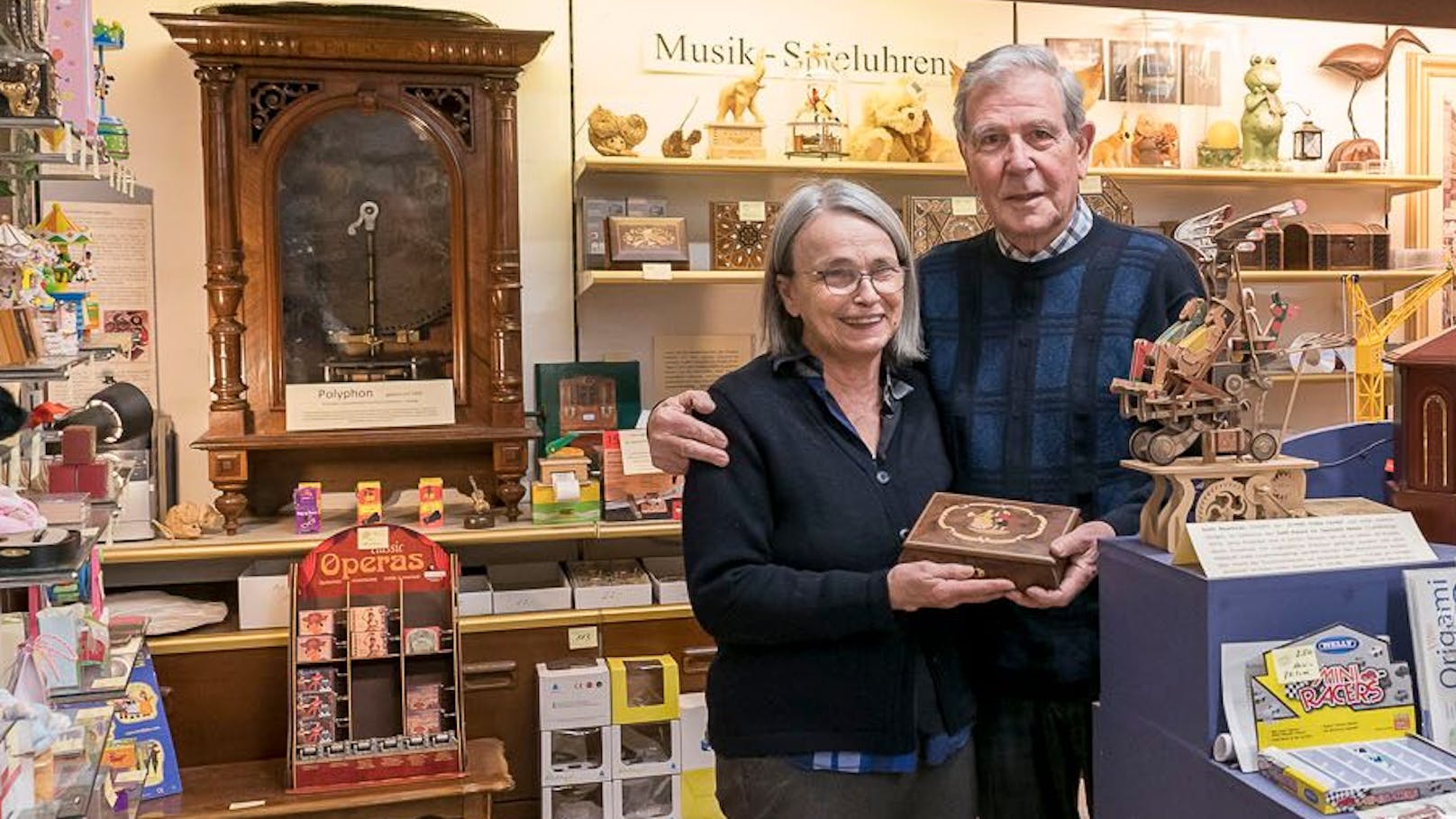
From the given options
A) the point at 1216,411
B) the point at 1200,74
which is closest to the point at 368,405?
the point at 1216,411

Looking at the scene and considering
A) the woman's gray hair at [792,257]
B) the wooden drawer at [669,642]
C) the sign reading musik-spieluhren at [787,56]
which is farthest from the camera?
the sign reading musik-spieluhren at [787,56]

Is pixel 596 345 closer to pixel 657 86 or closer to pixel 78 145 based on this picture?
pixel 657 86

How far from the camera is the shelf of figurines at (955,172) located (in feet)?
11.0

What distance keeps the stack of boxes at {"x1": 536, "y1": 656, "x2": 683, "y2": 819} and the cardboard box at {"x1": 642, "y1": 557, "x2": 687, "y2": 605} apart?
16 centimetres

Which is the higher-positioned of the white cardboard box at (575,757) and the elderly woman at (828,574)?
the elderly woman at (828,574)

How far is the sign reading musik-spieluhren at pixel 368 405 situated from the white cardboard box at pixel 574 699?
2.40 ft

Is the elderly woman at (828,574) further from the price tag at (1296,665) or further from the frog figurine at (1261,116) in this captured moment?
the frog figurine at (1261,116)

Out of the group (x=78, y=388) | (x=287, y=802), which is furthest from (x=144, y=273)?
(x=287, y=802)

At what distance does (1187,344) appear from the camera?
4.47ft

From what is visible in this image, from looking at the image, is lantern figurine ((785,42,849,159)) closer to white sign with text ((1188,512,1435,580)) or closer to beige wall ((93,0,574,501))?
beige wall ((93,0,574,501))

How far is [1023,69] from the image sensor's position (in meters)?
1.62

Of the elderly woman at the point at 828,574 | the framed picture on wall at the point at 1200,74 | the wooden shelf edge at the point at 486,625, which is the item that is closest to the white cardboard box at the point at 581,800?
the wooden shelf edge at the point at 486,625

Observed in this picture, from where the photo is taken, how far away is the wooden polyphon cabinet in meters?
3.06

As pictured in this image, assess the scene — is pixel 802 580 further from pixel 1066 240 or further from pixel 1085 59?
pixel 1085 59
